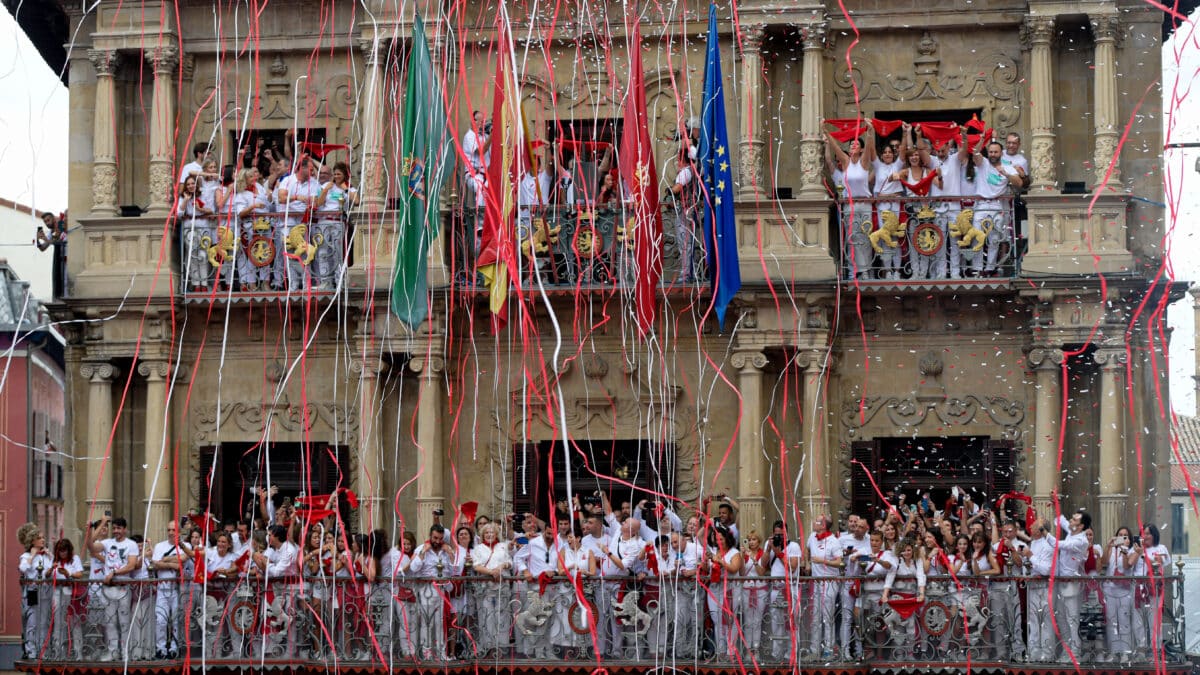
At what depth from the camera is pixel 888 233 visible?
24547 millimetres

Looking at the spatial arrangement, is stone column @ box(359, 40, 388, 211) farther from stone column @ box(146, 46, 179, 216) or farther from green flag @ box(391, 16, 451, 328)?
stone column @ box(146, 46, 179, 216)

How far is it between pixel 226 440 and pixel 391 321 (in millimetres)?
2542

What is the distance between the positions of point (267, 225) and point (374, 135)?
62.5 inches

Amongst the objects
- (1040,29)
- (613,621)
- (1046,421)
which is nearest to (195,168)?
(613,621)

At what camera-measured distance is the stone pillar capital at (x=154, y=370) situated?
25625 millimetres

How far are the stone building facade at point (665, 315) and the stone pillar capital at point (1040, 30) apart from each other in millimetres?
31

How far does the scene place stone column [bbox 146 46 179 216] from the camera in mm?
25562

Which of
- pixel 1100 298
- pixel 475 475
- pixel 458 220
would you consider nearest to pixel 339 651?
pixel 475 475

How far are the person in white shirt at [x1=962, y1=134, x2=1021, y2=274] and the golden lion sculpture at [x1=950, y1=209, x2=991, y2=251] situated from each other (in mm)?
51

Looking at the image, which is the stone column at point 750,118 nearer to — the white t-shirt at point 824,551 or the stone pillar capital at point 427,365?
the stone pillar capital at point 427,365

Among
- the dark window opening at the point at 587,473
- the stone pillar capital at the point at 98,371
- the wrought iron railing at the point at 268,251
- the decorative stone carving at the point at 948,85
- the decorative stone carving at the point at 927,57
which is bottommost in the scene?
the dark window opening at the point at 587,473

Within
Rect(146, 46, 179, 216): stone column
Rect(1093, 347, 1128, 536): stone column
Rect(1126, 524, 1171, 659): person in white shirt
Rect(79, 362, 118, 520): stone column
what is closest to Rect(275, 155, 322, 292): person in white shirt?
Rect(146, 46, 179, 216): stone column

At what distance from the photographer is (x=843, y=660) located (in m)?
21.7

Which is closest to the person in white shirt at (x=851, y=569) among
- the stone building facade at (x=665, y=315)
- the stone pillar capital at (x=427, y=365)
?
the stone building facade at (x=665, y=315)
